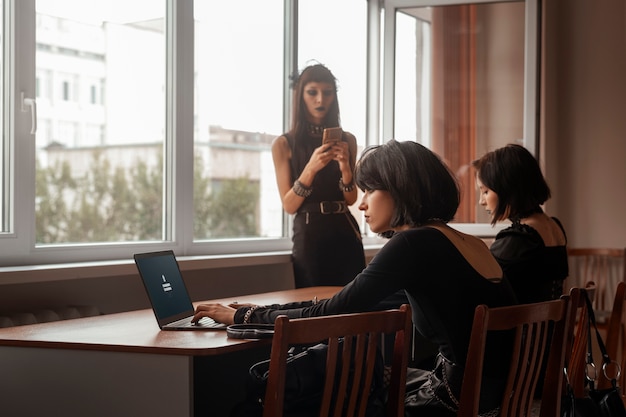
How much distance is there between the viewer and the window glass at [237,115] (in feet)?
13.3

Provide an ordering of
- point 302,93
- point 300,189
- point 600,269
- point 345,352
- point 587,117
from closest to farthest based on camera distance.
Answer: point 345,352
point 300,189
point 302,93
point 600,269
point 587,117

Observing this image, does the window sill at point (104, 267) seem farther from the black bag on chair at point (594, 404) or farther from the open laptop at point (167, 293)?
the black bag on chair at point (594, 404)

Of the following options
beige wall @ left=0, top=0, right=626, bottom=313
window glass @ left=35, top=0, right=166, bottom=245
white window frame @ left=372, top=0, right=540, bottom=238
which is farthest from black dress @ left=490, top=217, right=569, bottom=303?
beige wall @ left=0, top=0, right=626, bottom=313

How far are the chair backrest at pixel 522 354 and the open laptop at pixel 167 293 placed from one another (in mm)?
674

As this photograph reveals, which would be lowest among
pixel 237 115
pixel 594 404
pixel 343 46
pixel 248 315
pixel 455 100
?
pixel 594 404

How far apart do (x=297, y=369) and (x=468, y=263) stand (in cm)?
51

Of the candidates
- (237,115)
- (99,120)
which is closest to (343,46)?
(237,115)

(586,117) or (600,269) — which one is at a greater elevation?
(586,117)

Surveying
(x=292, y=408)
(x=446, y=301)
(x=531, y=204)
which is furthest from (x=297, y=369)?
(x=531, y=204)

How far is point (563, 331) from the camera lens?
2.02 metres

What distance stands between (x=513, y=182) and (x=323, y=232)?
3.13 ft

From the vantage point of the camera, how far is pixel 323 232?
12.1 feet

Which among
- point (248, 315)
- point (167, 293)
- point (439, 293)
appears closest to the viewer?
point (439, 293)

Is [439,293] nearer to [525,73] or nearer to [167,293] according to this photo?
[167,293]
